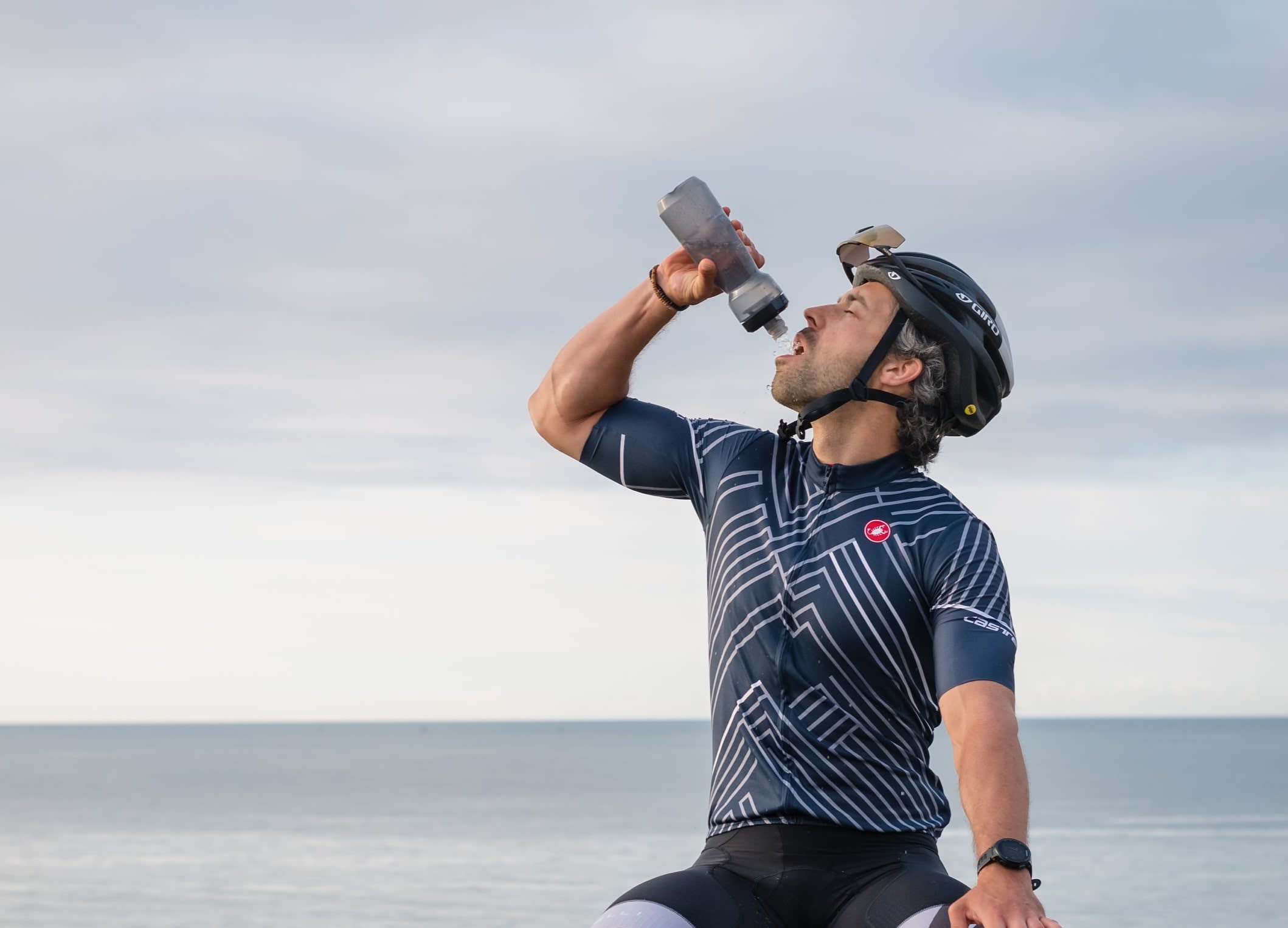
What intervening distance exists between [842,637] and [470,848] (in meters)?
58.8

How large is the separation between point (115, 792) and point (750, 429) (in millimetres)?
106668

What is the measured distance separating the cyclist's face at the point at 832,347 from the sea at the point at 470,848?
3787 cm

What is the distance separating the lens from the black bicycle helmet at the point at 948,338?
4.88 metres

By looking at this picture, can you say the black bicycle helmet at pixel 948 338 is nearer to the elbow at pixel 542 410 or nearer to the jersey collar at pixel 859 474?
the jersey collar at pixel 859 474

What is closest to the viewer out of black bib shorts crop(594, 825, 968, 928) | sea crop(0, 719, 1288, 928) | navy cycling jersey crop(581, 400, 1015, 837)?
black bib shorts crop(594, 825, 968, 928)

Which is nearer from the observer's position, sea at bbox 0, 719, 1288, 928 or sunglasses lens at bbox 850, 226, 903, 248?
sunglasses lens at bbox 850, 226, 903, 248

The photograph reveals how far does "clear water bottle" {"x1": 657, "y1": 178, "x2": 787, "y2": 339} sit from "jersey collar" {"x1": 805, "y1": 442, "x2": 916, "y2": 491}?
0.57 m

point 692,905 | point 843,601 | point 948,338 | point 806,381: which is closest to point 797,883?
point 692,905

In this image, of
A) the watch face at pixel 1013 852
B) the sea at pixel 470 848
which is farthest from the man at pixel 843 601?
the sea at pixel 470 848

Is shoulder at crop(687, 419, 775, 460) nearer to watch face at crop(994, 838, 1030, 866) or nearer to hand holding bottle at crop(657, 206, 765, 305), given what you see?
hand holding bottle at crop(657, 206, 765, 305)

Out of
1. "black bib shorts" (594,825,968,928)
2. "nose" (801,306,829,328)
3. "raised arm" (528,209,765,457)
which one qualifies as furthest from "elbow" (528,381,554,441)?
"black bib shorts" (594,825,968,928)

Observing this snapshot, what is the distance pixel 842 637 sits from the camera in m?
4.46

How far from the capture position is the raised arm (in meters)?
4.93

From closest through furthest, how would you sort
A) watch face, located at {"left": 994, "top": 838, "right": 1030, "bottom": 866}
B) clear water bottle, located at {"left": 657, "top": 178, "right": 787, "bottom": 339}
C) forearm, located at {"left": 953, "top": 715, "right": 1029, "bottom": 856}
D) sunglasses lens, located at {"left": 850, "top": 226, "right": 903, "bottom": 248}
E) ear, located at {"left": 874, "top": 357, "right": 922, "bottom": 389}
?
1. watch face, located at {"left": 994, "top": 838, "right": 1030, "bottom": 866}
2. forearm, located at {"left": 953, "top": 715, "right": 1029, "bottom": 856}
3. ear, located at {"left": 874, "top": 357, "right": 922, "bottom": 389}
4. clear water bottle, located at {"left": 657, "top": 178, "right": 787, "bottom": 339}
5. sunglasses lens, located at {"left": 850, "top": 226, "right": 903, "bottom": 248}
